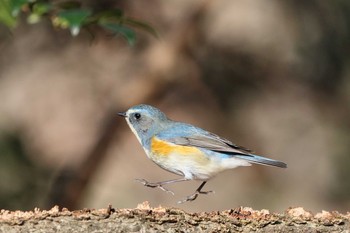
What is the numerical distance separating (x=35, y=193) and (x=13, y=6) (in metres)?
3.43

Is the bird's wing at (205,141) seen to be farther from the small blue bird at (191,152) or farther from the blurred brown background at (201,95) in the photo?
the blurred brown background at (201,95)

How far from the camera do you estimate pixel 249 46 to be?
7.92 m

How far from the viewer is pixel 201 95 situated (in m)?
8.12

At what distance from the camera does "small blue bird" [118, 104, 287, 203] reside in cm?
400

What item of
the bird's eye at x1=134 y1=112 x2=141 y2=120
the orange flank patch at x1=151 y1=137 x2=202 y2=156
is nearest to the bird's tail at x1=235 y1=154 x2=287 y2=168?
the orange flank patch at x1=151 y1=137 x2=202 y2=156

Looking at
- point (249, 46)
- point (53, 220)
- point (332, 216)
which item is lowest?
point (53, 220)

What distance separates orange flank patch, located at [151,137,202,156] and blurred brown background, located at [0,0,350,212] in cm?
279

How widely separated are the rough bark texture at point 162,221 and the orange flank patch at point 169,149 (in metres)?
1.33

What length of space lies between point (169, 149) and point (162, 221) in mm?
1491

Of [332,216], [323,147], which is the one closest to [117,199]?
[323,147]

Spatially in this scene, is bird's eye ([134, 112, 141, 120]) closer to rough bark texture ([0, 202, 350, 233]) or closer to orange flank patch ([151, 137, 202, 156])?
orange flank patch ([151, 137, 202, 156])

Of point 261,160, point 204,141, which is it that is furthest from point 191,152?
point 261,160

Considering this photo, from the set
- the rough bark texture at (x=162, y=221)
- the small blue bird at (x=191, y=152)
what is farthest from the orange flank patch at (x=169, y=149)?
the rough bark texture at (x=162, y=221)

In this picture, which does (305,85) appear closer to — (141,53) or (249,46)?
(249,46)
